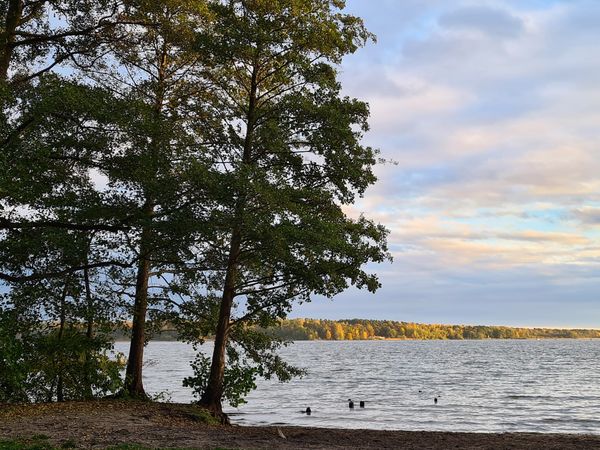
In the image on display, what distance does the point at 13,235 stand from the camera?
17344 millimetres

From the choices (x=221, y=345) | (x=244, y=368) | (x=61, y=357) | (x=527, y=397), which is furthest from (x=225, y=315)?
(x=527, y=397)

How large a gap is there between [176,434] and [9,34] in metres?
12.8

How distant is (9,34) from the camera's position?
1877 cm

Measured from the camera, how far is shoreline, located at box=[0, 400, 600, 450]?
48.2 ft

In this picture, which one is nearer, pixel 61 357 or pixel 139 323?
pixel 61 357

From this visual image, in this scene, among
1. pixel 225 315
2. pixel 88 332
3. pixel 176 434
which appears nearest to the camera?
pixel 176 434

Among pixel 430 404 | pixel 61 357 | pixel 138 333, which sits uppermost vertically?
pixel 138 333

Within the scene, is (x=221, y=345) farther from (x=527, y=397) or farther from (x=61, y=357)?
(x=527, y=397)

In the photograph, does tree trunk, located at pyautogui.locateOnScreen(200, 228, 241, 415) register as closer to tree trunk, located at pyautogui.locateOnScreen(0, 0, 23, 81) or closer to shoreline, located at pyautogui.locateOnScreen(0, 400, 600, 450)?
shoreline, located at pyautogui.locateOnScreen(0, 400, 600, 450)

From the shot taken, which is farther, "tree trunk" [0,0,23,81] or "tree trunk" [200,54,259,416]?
"tree trunk" [200,54,259,416]

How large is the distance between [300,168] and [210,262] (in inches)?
186

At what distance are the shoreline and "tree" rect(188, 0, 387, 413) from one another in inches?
113

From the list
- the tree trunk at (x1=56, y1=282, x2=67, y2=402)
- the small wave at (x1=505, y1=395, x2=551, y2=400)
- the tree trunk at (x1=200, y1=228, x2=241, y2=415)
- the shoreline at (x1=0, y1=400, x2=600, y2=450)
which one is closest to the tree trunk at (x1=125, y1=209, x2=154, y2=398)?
the shoreline at (x1=0, y1=400, x2=600, y2=450)

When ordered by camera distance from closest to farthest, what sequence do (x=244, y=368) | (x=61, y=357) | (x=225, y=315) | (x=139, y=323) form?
(x=61, y=357) < (x=225, y=315) < (x=244, y=368) < (x=139, y=323)
